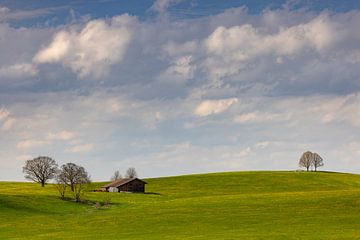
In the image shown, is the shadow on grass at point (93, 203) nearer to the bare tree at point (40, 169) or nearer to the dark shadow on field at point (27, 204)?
the dark shadow on field at point (27, 204)

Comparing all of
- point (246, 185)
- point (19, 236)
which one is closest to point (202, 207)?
point (19, 236)

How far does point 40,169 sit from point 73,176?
42.0 m

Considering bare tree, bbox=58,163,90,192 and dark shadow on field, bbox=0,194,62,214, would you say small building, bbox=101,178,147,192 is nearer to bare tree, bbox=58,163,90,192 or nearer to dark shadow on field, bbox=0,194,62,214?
bare tree, bbox=58,163,90,192

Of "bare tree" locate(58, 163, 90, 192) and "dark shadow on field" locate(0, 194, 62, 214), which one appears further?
"bare tree" locate(58, 163, 90, 192)

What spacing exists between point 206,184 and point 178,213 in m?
78.9

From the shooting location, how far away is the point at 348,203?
80125 millimetres

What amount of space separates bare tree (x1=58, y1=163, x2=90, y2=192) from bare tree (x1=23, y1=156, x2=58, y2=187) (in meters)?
37.2

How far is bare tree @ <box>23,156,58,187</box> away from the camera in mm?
157250

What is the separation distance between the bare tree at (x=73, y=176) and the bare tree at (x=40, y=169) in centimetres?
3723

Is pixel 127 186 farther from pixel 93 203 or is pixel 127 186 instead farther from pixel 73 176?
pixel 93 203

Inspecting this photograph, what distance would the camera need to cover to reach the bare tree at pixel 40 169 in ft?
516

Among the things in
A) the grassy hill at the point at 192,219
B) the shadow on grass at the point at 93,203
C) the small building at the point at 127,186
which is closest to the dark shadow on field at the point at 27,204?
the grassy hill at the point at 192,219

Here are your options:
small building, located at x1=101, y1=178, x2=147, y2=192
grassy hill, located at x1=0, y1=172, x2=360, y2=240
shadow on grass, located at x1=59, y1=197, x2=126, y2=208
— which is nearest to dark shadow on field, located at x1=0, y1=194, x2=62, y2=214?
grassy hill, located at x1=0, y1=172, x2=360, y2=240

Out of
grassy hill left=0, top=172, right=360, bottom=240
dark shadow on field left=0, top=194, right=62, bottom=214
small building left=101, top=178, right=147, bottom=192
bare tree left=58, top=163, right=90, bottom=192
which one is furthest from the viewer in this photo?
small building left=101, top=178, right=147, bottom=192
